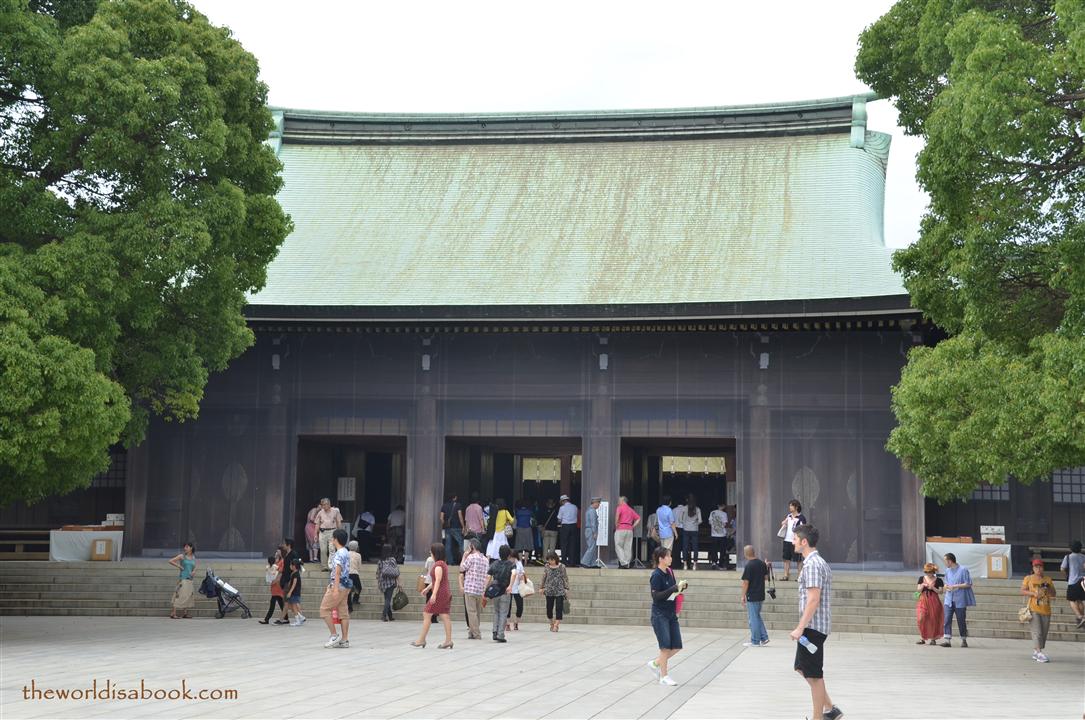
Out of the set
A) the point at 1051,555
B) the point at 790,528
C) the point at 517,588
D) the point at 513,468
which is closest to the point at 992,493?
the point at 1051,555

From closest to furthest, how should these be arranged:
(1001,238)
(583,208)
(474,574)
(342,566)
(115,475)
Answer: (1001,238), (342,566), (474,574), (115,475), (583,208)

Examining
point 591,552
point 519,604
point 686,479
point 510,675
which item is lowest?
point 510,675

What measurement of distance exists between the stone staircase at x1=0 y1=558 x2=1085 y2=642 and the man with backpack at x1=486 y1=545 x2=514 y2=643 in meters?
3.84

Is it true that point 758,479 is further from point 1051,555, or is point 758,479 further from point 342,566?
point 342,566

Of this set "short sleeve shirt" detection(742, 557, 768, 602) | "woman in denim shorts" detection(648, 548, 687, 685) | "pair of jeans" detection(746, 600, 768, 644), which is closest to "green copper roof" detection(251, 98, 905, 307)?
"short sleeve shirt" detection(742, 557, 768, 602)

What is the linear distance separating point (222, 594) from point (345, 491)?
25.5 feet

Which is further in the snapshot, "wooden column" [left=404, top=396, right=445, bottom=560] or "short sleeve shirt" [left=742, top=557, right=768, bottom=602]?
"wooden column" [left=404, top=396, right=445, bottom=560]

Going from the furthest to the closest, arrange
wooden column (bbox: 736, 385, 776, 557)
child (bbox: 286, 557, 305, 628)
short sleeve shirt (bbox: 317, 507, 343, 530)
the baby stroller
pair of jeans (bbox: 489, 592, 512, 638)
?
wooden column (bbox: 736, 385, 776, 557) → short sleeve shirt (bbox: 317, 507, 343, 530) → the baby stroller → child (bbox: 286, 557, 305, 628) → pair of jeans (bbox: 489, 592, 512, 638)

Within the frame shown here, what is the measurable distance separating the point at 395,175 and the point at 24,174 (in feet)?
47.9

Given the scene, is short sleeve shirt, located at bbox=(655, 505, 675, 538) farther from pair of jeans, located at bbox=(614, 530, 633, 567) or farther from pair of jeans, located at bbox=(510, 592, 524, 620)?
pair of jeans, located at bbox=(510, 592, 524, 620)

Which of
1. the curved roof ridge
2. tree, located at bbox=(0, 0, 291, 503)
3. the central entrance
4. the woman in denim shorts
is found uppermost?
the curved roof ridge

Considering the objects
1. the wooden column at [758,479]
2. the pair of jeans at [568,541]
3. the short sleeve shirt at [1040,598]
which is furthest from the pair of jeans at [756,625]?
the pair of jeans at [568,541]

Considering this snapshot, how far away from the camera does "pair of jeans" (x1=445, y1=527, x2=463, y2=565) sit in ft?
82.7

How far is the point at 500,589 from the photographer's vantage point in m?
17.7
